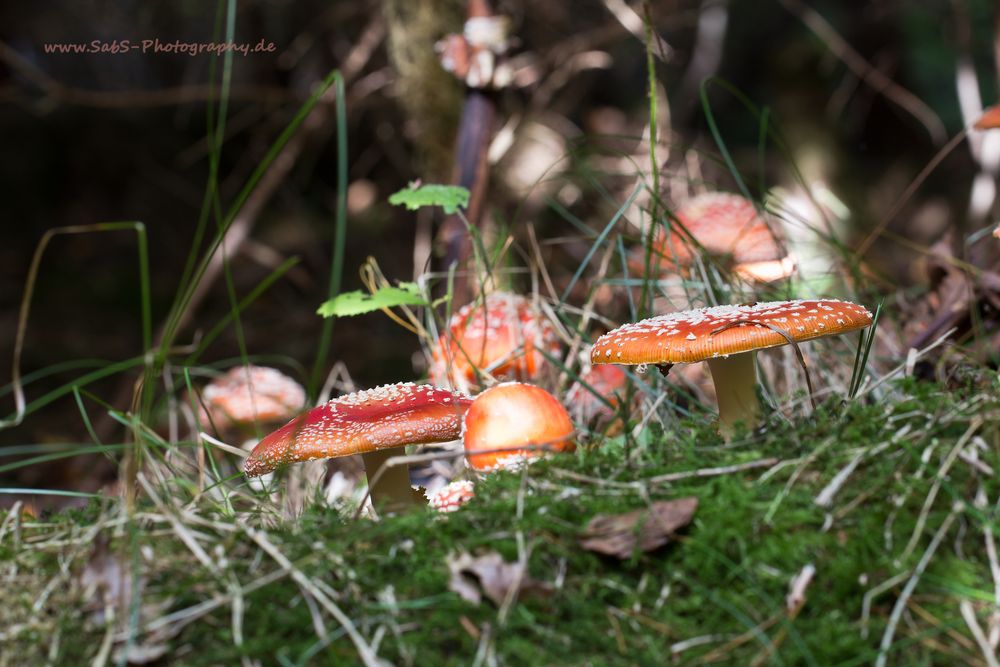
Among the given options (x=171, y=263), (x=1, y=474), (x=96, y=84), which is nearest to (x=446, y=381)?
(x=1, y=474)

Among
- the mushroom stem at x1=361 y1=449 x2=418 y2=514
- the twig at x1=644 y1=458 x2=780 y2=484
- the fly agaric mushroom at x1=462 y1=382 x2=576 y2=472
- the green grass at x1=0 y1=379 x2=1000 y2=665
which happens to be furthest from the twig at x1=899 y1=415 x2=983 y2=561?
the mushroom stem at x1=361 y1=449 x2=418 y2=514

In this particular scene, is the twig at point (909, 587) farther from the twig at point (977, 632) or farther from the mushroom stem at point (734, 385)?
the mushroom stem at point (734, 385)

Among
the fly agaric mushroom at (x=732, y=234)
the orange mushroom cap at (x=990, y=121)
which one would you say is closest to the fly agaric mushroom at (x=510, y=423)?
the fly agaric mushroom at (x=732, y=234)

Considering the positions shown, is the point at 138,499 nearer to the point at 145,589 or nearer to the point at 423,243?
the point at 145,589

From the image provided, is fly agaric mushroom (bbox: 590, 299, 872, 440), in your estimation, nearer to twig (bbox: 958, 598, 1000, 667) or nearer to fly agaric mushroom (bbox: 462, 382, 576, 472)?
fly agaric mushroom (bbox: 462, 382, 576, 472)

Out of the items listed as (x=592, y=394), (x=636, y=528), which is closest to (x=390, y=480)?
(x=592, y=394)

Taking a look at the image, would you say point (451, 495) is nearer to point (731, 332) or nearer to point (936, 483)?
point (731, 332)
